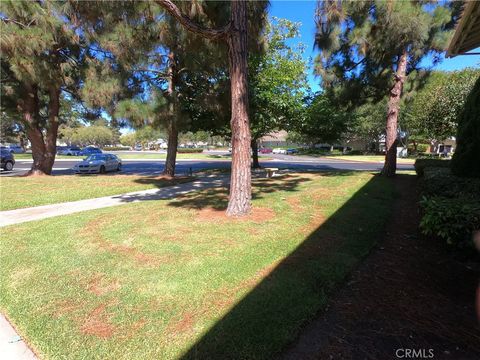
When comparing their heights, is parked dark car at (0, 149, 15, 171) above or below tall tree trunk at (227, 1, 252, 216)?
below

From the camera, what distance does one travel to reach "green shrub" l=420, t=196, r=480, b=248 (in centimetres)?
347

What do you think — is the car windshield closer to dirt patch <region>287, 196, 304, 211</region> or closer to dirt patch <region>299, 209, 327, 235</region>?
dirt patch <region>287, 196, 304, 211</region>

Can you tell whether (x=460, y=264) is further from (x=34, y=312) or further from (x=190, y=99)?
(x=190, y=99)

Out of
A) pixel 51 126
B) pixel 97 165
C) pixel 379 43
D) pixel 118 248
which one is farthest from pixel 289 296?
pixel 97 165

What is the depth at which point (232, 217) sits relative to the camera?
6.54 meters

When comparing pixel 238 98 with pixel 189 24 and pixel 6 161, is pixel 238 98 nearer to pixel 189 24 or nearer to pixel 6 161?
pixel 189 24

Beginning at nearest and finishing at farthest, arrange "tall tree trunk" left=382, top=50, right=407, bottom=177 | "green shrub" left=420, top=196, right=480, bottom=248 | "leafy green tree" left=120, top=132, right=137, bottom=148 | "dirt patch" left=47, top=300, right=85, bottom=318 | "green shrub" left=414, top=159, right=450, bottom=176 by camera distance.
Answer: "dirt patch" left=47, top=300, right=85, bottom=318 → "green shrub" left=420, top=196, right=480, bottom=248 → "green shrub" left=414, top=159, right=450, bottom=176 → "tall tree trunk" left=382, top=50, right=407, bottom=177 → "leafy green tree" left=120, top=132, right=137, bottom=148

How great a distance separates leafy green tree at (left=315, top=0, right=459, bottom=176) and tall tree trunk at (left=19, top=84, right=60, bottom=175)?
42.9 ft

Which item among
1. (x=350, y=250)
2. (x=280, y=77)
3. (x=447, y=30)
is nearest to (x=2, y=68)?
(x=280, y=77)

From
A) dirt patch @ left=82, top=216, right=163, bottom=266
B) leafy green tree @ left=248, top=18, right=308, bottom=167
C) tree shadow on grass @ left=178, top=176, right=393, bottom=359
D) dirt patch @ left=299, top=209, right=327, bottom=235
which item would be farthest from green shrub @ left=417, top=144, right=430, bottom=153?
dirt patch @ left=82, top=216, right=163, bottom=266

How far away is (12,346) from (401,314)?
12.1 ft

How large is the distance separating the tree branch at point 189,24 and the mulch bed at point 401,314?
5.19m

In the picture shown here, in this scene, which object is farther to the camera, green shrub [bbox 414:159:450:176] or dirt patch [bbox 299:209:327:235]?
green shrub [bbox 414:159:450:176]

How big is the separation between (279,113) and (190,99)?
5.15 metres
